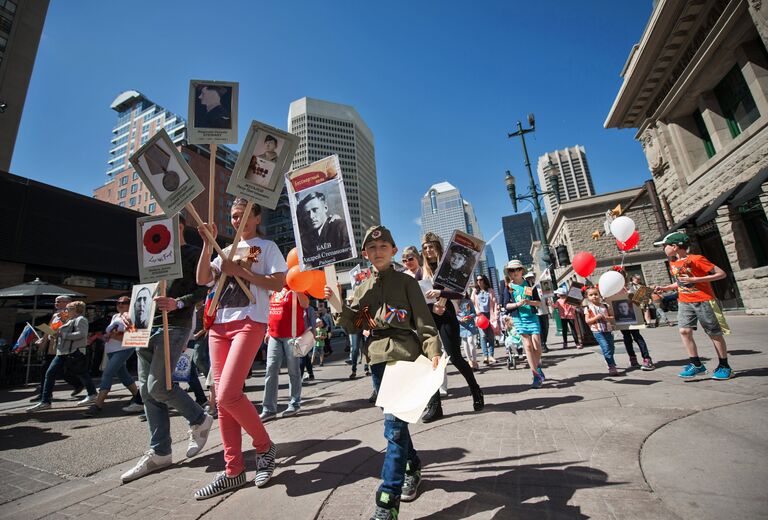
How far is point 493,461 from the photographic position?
2.43 metres

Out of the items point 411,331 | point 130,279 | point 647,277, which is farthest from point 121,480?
point 647,277

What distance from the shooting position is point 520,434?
296cm

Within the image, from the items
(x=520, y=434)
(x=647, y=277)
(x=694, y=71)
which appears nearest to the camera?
(x=520, y=434)

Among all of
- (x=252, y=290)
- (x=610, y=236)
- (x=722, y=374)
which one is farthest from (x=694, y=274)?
(x=610, y=236)

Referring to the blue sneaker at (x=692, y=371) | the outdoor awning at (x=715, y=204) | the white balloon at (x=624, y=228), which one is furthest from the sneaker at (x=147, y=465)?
the outdoor awning at (x=715, y=204)

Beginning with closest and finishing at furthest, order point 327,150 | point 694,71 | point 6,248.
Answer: point 694,71
point 6,248
point 327,150

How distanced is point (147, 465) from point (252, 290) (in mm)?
1741

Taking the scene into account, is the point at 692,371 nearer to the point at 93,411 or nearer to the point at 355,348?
the point at 355,348

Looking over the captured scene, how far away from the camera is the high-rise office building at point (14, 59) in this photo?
98.8 feet

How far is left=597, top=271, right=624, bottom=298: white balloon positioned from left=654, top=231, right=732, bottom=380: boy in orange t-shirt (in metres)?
1.19

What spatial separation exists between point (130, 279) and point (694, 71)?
1108 inches

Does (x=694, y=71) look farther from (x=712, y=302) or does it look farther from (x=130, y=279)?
(x=130, y=279)

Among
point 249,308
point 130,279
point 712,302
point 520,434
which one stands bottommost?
point 520,434

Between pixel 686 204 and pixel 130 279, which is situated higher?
pixel 130 279
